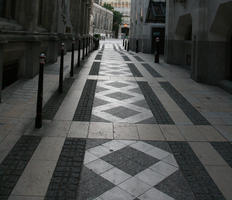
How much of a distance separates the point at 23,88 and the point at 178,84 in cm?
517

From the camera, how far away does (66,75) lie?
970 centimetres

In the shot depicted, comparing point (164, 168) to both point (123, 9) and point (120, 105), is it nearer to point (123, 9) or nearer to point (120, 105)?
point (120, 105)

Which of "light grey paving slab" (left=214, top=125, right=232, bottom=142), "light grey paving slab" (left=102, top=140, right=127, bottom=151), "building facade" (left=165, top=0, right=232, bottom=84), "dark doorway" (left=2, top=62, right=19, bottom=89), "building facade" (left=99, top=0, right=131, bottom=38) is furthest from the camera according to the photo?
"building facade" (left=99, top=0, right=131, bottom=38)

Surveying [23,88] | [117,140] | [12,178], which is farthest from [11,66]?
[12,178]

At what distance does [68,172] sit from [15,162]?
0.73 metres

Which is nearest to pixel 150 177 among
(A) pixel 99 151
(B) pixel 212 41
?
(A) pixel 99 151

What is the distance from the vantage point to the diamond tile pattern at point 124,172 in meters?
2.82

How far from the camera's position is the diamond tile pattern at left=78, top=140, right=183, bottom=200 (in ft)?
9.25

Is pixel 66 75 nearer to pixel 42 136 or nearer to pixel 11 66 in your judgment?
pixel 11 66

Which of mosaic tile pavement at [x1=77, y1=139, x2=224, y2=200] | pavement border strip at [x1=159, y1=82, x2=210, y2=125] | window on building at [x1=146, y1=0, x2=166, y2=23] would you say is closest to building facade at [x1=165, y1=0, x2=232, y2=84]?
pavement border strip at [x1=159, y1=82, x2=210, y2=125]

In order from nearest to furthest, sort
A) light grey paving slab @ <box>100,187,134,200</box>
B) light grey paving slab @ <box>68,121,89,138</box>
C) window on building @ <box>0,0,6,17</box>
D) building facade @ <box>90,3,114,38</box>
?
light grey paving slab @ <box>100,187,134,200</box> → light grey paving slab @ <box>68,121,89,138</box> → window on building @ <box>0,0,6,17</box> → building facade @ <box>90,3,114,38</box>

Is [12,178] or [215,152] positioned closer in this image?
[12,178]

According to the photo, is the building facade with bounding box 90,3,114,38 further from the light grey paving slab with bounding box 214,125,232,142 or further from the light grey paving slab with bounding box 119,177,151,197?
the light grey paving slab with bounding box 119,177,151,197

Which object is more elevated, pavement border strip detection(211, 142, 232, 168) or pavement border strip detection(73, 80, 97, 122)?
pavement border strip detection(73, 80, 97, 122)
